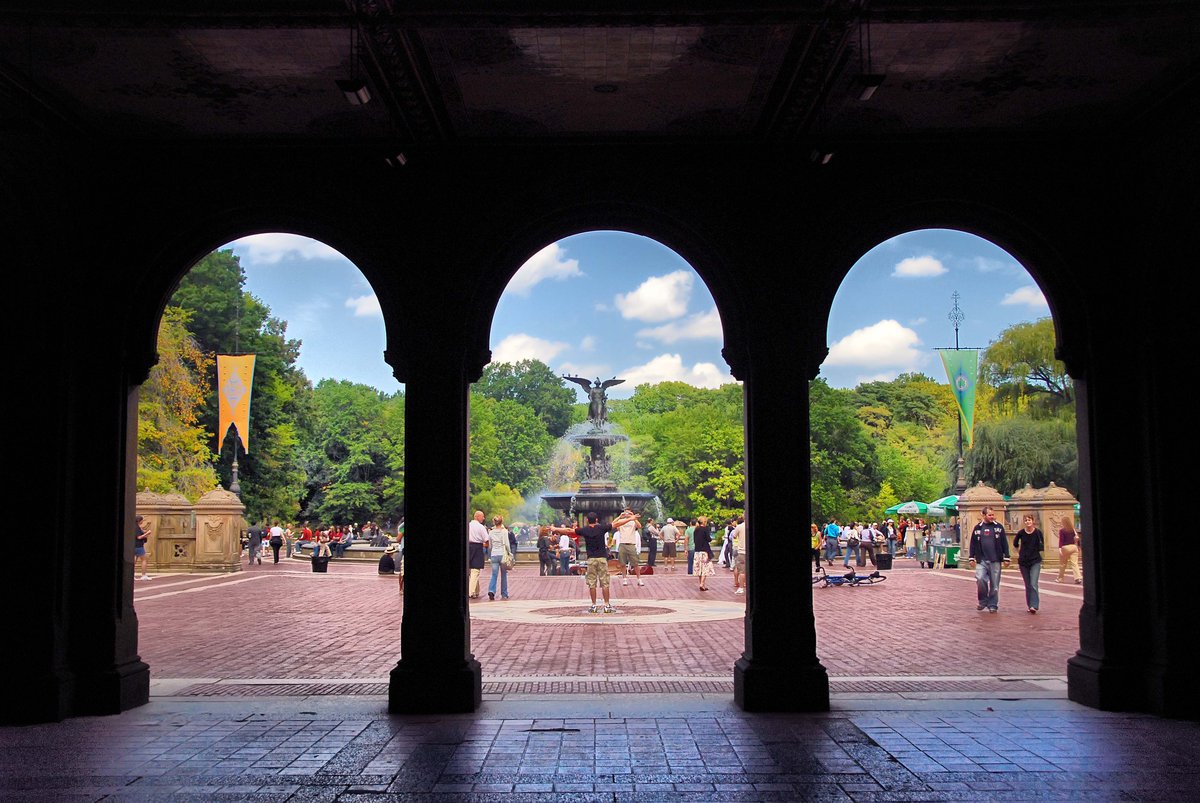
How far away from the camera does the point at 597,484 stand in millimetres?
32375

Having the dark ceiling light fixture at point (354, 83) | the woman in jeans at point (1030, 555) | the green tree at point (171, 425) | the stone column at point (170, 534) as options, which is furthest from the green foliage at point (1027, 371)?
the dark ceiling light fixture at point (354, 83)

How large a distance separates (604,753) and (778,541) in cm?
284

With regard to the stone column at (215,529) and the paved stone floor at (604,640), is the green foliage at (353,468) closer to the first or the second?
the stone column at (215,529)

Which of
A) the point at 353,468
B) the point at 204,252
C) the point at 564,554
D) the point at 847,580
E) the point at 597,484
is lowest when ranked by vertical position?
the point at 847,580

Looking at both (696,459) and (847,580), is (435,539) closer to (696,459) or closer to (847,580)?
(847,580)

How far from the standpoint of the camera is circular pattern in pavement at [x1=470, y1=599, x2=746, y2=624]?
53.9 feet

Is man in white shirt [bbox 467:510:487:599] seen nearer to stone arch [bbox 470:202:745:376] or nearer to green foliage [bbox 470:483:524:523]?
stone arch [bbox 470:202:745:376]

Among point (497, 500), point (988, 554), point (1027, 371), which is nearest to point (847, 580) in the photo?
point (988, 554)

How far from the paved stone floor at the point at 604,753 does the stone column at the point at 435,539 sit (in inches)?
13.9

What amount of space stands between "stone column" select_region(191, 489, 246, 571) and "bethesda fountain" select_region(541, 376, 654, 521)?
9100 mm

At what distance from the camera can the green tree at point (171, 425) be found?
3359 cm

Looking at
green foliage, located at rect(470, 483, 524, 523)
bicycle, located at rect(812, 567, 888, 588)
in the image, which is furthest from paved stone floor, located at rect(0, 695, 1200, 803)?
green foliage, located at rect(470, 483, 524, 523)

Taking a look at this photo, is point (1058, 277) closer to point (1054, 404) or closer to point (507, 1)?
point (507, 1)

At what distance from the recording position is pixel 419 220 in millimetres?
9578
